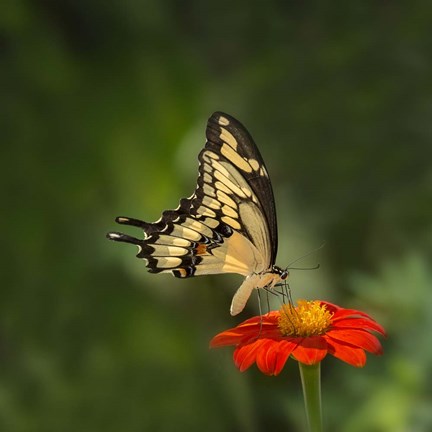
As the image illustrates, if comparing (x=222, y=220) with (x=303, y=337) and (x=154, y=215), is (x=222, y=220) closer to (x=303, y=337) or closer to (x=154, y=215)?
(x=303, y=337)

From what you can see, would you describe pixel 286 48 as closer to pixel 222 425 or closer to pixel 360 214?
pixel 360 214

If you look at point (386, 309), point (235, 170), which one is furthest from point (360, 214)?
point (235, 170)

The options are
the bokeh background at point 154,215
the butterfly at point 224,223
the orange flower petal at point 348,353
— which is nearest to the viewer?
the orange flower petal at point 348,353

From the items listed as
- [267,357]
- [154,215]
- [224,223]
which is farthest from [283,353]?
[154,215]

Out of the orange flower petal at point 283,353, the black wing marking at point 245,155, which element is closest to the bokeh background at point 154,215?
the black wing marking at point 245,155

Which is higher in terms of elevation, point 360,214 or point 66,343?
point 360,214

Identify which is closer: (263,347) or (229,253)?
(263,347)

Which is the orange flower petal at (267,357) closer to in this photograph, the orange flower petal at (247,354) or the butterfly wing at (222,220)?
the orange flower petal at (247,354)
